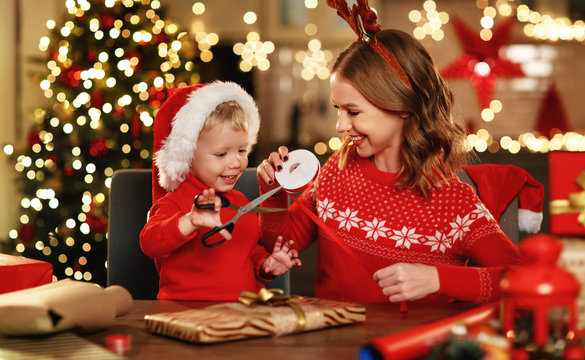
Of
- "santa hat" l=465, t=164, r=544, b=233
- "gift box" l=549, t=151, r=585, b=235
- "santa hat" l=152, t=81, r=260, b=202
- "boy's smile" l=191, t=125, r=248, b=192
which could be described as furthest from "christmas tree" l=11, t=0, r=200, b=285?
"gift box" l=549, t=151, r=585, b=235

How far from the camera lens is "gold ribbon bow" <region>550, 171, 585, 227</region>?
93 centimetres

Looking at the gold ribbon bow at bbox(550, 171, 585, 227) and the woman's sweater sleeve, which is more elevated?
the gold ribbon bow at bbox(550, 171, 585, 227)

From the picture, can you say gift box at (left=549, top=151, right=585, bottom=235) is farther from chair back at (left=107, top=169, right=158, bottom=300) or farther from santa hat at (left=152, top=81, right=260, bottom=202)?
chair back at (left=107, top=169, right=158, bottom=300)

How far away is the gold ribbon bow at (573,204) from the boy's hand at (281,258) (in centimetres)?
65

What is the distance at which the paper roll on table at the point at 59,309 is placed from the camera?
0.91 meters

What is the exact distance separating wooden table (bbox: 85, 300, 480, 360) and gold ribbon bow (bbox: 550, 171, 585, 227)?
12.2 inches

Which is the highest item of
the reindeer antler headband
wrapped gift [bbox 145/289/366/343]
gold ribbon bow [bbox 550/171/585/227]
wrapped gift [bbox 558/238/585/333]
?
the reindeer antler headband

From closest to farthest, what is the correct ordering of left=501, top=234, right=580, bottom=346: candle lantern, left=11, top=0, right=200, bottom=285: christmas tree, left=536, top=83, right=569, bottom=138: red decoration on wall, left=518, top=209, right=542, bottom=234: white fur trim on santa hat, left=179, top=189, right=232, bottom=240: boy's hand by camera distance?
left=501, top=234, right=580, bottom=346: candle lantern → left=179, top=189, right=232, bottom=240: boy's hand → left=518, top=209, right=542, bottom=234: white fur trim on santa hat → left=11, top=0, right=200, bottom=285: christmas tree → left=536, top=83, right=569, bottom=138: red decoration on wall

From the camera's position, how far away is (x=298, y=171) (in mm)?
1493

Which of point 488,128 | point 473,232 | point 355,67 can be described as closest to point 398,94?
point 355,67

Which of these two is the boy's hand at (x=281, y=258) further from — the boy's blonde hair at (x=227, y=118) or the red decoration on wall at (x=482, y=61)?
the red decoration on wall at (x=482, y=61)

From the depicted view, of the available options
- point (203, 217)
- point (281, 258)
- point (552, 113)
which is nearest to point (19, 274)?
point (203, 217)

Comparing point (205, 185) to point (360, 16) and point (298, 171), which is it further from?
point (360, 16)

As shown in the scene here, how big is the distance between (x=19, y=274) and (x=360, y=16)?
1.00 meters
